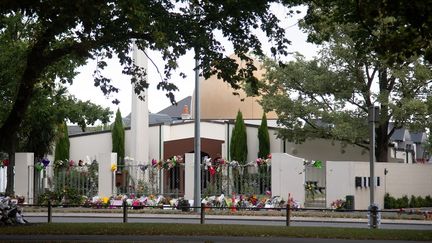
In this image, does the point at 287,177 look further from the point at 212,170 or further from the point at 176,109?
the point at 176,109

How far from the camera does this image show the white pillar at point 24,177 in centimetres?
3241

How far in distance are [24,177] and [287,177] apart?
12.9 m

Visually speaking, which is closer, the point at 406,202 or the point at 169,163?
the point at 169,163

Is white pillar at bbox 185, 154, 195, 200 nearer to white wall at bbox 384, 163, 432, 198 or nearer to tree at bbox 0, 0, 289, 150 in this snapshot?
white wall at bbox 384, 163, 432, 198

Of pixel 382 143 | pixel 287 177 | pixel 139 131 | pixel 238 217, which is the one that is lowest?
pixel 238 217

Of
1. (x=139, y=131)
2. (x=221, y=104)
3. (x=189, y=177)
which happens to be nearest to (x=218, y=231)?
(x=189, y=177)

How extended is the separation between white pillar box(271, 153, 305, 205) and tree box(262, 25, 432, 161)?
20.9 ft

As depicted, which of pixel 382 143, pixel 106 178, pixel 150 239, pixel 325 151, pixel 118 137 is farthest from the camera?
pixel 118 137

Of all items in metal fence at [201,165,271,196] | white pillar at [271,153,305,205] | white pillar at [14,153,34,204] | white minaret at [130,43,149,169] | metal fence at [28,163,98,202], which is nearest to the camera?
white pillar at [271,153,305,205]

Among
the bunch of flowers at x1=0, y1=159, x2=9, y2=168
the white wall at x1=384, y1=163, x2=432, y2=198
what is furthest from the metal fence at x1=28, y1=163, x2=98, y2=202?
the white wall at x1=384, y1=163, x2=432, y2=198

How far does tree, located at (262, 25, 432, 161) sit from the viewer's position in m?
34.2

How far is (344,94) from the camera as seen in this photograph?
3588 cm

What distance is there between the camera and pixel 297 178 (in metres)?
29.5

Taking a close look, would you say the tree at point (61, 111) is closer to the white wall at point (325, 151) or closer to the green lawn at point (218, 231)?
the green lawn at point (218, 231)
